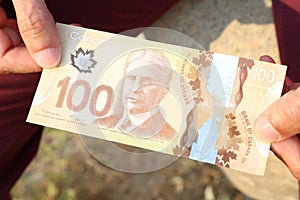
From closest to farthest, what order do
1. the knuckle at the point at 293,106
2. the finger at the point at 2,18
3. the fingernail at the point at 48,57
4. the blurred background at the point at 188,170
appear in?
1. the knuckle at the point at 293,106
2. the fingernail at the point at 48,57
3. the finger at the point at 2,18
4. the blurred background at the point at 188,170

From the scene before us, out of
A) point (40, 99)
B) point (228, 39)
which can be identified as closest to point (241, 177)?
point (228, 39)

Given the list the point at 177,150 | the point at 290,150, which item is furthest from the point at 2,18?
the point at 290,150

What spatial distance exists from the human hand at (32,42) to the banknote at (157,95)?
1.4 inches

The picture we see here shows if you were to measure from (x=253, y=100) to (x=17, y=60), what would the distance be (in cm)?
55

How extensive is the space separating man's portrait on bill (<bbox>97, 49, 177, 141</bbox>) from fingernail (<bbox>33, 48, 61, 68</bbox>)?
0.53 ft


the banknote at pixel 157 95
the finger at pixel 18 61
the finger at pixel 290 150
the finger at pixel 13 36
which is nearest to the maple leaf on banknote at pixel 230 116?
the banknote at pixel 157 95

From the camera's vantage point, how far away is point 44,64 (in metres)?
1.13

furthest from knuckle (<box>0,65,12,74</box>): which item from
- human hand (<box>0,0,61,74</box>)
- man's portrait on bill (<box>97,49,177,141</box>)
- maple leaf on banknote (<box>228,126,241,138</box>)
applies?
maple leaf on banknote (<box>228,126,241,138</box>)

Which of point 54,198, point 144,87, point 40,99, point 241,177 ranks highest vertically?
point 144,87

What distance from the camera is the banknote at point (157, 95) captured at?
3.70 ft

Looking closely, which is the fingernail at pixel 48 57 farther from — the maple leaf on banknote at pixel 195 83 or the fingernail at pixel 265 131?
the fingernail at pixel 265 131

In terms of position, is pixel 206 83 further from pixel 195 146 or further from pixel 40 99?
pixel 40 99

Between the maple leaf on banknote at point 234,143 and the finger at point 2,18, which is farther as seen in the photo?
the finger at point 2,18

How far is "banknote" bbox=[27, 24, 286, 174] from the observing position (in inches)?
44.4
